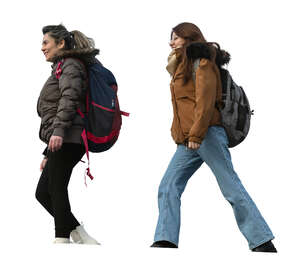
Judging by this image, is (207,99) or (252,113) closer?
(207,99)

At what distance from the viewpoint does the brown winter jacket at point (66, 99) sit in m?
5.73

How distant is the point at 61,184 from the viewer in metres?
5.82

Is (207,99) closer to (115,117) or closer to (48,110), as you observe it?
(115,117)

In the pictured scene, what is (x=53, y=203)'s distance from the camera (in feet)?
19.2

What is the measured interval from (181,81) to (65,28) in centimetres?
141

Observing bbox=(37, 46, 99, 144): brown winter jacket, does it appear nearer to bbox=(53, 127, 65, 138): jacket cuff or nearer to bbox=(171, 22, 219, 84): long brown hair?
bbox=(53, 127, 65, 138): jacket cuff

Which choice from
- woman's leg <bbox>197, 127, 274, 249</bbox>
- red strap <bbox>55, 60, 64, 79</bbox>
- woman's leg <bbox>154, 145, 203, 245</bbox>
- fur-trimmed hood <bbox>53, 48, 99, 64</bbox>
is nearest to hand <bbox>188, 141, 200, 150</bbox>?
woman's leg <bbox>197, 127, 274, 249</bbox>

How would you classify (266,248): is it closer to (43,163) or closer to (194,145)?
Result: (194,145)

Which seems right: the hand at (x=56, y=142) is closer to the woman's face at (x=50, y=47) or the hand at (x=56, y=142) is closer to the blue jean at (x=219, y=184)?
the woman's face at (x=50, y=47)

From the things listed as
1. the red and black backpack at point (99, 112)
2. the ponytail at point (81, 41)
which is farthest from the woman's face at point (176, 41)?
the ponytail at point (81, 41)

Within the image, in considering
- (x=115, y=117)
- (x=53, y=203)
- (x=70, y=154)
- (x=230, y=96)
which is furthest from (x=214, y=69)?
(x=53, y=203)

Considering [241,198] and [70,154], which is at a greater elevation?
[70,154]

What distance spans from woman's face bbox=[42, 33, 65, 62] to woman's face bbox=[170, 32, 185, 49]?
1.10 meters

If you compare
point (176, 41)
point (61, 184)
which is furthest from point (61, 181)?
point (176, 41)
